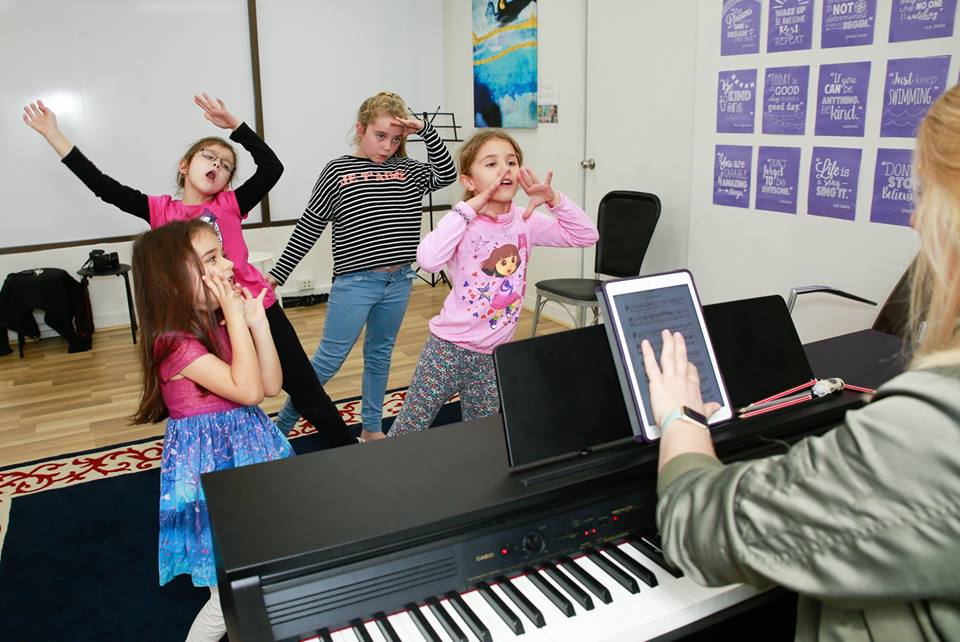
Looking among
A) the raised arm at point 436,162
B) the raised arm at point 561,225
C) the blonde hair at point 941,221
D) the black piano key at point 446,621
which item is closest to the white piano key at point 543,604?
the black piano key at point 446,621

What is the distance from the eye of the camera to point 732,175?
3662 mm

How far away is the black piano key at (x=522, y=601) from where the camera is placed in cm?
108

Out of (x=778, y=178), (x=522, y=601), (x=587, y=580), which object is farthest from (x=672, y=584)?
(x=778, y=178)

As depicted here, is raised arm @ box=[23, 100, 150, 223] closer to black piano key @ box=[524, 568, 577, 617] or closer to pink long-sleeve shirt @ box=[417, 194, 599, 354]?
pink long-sleeve shirt @ box=[417, 194, 599, 354]

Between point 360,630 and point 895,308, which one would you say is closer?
point 360,630

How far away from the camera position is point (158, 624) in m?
2.17

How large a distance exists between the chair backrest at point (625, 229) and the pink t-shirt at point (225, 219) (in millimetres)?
2023

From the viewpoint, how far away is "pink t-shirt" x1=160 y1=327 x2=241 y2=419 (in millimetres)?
1813

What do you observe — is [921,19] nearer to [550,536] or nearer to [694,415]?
[694,415]

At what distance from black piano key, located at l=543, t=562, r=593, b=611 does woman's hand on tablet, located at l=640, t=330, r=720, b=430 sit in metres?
0.28

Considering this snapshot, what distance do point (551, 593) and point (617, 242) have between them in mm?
3157

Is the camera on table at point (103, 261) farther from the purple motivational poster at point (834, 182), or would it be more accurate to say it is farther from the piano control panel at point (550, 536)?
the piano control panel at point (550, 536)

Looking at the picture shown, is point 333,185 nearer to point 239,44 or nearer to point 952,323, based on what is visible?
point 952,323

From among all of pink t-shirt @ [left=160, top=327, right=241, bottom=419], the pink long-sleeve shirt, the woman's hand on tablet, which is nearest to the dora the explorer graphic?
the pink long-sleeve shirt
